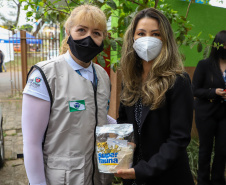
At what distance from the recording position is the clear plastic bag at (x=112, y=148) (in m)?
1.54

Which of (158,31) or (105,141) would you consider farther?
(158,31)

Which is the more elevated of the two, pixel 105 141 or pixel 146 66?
pixel 146 66

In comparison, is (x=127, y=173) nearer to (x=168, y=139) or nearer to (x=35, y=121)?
(x=168, y=139)

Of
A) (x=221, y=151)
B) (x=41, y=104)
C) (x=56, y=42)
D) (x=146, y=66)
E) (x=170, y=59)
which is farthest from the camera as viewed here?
(x=56, y=42)

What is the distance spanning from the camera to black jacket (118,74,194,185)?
1545 millimetres

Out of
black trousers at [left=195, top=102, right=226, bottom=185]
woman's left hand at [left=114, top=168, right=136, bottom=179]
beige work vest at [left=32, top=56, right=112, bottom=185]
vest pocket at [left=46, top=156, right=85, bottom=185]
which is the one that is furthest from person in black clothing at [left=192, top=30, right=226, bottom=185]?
vest pocket at [left=46, top=156, right=85, bottom=185]

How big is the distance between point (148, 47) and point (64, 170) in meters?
1.00

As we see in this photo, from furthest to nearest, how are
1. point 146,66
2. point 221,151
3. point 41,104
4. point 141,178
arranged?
point 221,151, point 146,66, point 141,178, point 41,104

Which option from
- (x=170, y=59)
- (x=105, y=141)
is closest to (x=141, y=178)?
(x=105, y=141)

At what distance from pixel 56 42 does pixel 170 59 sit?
849 centimetres

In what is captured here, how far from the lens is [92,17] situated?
1.63m

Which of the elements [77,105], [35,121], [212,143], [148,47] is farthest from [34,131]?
[212,143]

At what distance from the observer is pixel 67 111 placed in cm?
152

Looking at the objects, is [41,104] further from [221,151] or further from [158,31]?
[221,151]
